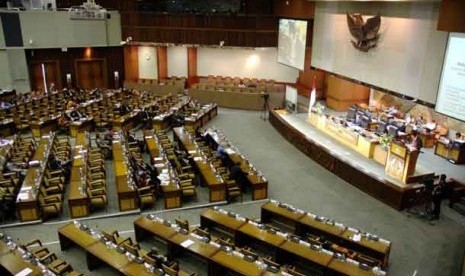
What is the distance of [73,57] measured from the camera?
23844 millimetres

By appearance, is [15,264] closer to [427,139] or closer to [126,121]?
[126,121]

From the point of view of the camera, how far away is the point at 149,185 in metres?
11.6

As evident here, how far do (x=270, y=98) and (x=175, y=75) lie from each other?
25.6 feet

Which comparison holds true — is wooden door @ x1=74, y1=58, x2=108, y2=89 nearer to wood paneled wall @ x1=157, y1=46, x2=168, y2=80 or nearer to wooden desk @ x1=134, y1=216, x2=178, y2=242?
wood paneled wall @ x1=157, y1=46, x2=168, y2=80

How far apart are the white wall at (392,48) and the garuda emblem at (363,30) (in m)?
0.21

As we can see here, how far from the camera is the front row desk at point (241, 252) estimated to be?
7645 mm

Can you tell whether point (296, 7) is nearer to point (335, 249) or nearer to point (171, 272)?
point (335, 249)

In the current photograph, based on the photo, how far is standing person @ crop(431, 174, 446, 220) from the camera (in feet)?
34.7

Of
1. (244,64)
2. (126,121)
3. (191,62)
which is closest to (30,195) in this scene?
(126,121)

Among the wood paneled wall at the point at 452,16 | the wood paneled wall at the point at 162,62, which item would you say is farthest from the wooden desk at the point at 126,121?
the wood paneled wall at the point at 452,16

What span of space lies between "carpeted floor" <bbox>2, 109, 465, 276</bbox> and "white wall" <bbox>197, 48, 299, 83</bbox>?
10.9 m

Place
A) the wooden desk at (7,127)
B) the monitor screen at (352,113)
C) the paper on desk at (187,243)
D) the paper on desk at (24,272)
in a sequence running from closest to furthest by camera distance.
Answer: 1. the paper on desk at (24,272)
2. the paper on desk at (187,243)
3. the wooden desk at (7,127)
4. the monitor screen at (352,113)

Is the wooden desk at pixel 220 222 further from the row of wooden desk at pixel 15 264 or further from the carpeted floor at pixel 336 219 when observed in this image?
the row of wooden desk at pixel 15 264

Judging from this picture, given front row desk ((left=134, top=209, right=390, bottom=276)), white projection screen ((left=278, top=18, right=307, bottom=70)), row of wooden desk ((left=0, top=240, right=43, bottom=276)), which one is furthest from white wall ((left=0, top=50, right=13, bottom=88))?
front row desk ((left=134, top=209, right=390, bottom=276))
